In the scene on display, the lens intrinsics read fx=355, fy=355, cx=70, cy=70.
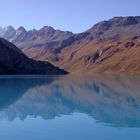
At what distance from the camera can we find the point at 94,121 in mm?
→ 37406

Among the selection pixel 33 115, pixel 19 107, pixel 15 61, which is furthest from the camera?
pixel 15 61

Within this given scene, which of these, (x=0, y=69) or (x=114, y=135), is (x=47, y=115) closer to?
(x=114, y=135)

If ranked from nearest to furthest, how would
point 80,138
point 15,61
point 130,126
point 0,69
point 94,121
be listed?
point 80,138
point 130,126
point 94,121
point 0,69
point 15,61

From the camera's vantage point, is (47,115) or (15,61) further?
(15,61)

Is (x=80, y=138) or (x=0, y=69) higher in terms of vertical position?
(x=0, y=69)

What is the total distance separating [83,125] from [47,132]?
5186mm

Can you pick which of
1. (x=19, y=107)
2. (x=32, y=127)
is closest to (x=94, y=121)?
(x=32, y=127)

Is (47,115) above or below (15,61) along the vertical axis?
below

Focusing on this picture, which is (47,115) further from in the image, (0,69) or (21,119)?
(0,69)

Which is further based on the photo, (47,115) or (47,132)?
(47,115)

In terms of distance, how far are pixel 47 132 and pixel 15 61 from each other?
17174 centimetres

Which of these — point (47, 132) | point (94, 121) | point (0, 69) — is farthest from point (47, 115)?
point (0, 69)

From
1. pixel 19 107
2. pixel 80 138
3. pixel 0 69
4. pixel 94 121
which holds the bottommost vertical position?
pixel 80 138

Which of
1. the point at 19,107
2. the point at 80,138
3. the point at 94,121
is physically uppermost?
the point at 19,107
